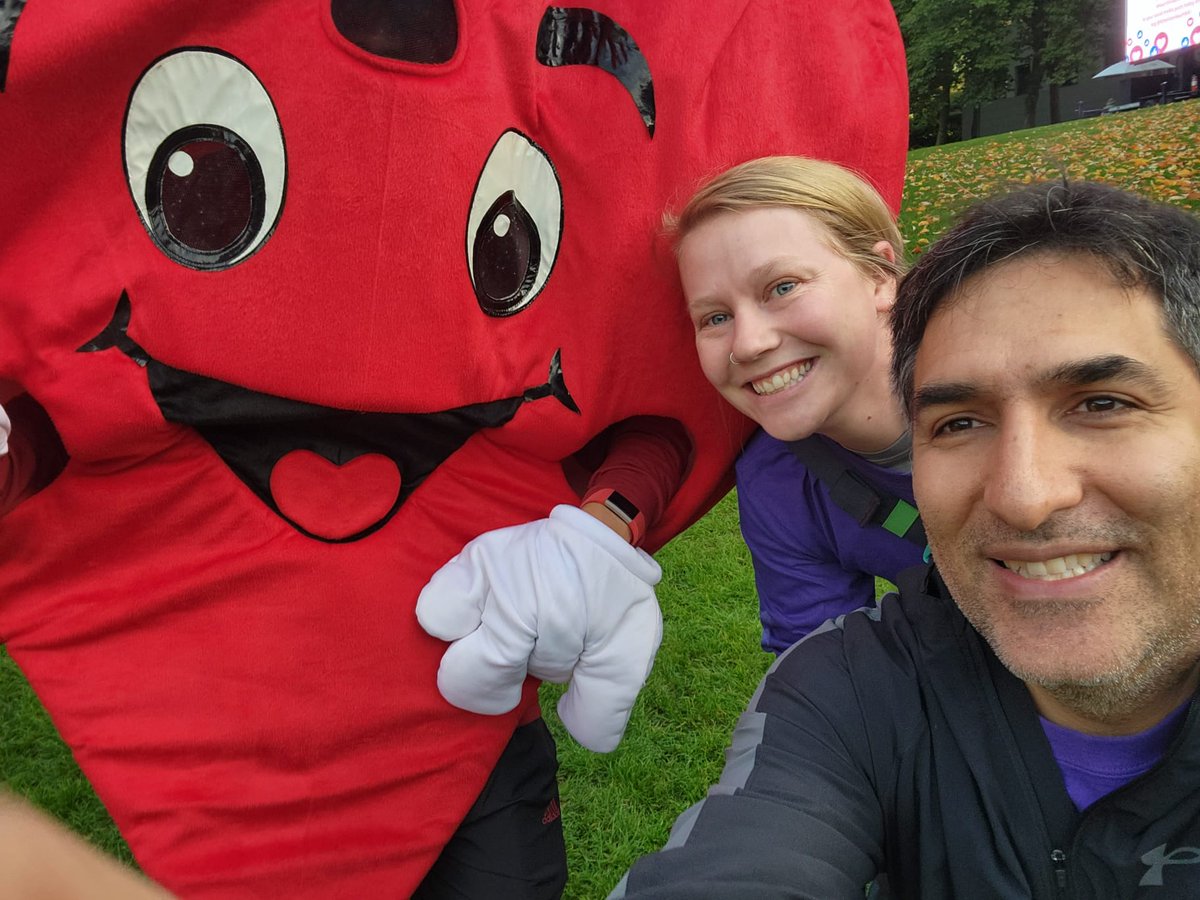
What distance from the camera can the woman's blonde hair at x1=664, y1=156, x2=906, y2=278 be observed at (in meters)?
1.64

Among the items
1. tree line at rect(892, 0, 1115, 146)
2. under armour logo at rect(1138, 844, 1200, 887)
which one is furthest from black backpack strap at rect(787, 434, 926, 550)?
tree line at rect(892, 0, 1115, 146)

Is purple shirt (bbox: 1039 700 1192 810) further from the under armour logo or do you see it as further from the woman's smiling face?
the woman's smiling face

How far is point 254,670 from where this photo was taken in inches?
62.1

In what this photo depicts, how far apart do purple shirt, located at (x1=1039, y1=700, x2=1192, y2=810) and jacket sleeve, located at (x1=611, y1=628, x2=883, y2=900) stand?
0.89ft

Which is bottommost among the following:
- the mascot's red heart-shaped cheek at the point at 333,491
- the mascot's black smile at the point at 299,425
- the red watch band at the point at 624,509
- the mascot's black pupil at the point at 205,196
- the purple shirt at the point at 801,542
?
the purple shirt at the point at 801,542

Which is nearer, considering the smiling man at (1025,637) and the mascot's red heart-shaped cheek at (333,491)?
the smiling man at (1025,637)

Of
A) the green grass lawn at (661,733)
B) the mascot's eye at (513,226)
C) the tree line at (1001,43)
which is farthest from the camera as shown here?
the tree line at (1001,43)

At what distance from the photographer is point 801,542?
198cm

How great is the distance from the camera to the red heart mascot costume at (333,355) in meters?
1.38

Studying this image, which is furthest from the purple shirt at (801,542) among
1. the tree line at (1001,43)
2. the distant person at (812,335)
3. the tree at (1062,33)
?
the tree at (1062,33)

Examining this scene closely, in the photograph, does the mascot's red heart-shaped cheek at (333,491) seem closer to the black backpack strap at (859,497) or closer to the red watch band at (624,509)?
the red watch band at (624,509)

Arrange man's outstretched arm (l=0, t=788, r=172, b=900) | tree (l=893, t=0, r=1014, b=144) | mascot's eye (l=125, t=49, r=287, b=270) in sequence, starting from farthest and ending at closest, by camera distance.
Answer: tree (l=893, t=0, r=1014, b=144), mascot's eye (l=125, t=49, r=287, b=270), man's outstretched arm (l=0, t=788, r=172, b=900)

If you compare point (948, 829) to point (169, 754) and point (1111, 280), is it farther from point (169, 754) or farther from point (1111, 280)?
point (169, 754)

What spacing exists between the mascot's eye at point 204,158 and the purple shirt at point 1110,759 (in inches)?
56.1
